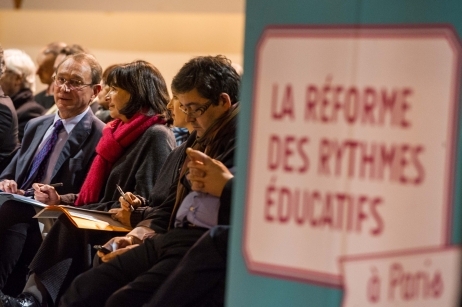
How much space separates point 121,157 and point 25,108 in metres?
1.75

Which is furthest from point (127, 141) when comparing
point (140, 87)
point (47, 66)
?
point (47, 66)

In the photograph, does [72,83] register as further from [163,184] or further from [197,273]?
[197,273]

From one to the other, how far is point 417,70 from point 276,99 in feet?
1.18

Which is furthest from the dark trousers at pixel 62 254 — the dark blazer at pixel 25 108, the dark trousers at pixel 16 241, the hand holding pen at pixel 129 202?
the dark blazer at pixel 25 108

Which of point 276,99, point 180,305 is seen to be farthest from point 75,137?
point 276,99

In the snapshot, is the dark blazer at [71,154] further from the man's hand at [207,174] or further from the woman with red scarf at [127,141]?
the man's hand at [207,174]

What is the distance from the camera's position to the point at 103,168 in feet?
13.4

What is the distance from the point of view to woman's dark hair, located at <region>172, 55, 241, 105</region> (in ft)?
11.1

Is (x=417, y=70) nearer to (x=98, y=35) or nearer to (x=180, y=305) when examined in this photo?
(x=180, y=305)

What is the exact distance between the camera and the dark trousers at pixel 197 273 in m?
2.93

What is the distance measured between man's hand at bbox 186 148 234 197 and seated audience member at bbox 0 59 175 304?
875mm

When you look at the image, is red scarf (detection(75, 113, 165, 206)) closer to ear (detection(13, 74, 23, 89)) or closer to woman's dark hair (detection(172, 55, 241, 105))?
woman's dark hair (detection(172, 55, 241, 105))

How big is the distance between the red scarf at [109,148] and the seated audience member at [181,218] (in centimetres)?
51

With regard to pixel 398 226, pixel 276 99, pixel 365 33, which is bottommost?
pixel 398 226
